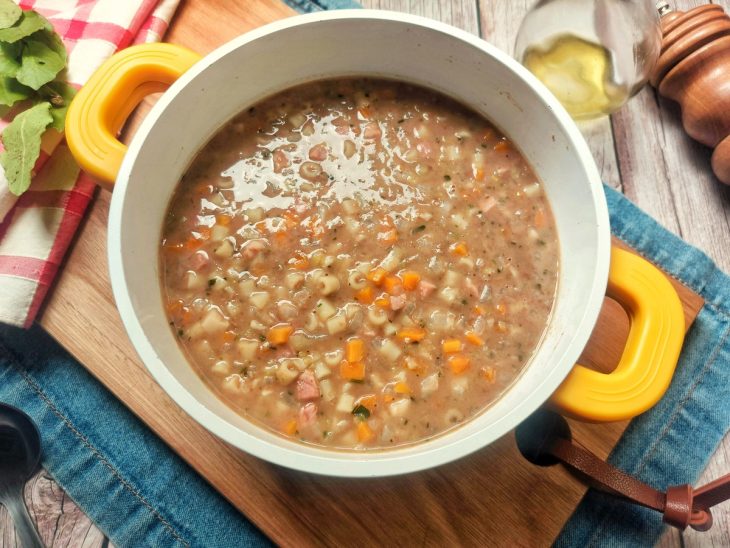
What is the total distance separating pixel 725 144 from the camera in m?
2.03

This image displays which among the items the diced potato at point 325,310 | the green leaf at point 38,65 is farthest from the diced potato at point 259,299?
the green leaf at point 38,65

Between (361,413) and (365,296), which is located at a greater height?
(365,296)

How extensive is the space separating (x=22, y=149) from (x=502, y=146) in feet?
3.90

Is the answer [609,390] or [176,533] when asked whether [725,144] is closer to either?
[609,390]

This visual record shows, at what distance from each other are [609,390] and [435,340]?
0.38m

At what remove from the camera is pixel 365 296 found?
1.56m

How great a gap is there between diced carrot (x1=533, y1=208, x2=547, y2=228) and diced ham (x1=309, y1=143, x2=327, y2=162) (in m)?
0.52

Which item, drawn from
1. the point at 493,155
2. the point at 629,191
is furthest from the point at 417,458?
the point at 629,191

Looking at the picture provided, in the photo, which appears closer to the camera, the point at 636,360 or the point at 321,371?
the point at 636,360

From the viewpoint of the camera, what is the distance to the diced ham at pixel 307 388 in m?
1.51

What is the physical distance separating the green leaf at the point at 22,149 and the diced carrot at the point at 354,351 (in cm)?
92

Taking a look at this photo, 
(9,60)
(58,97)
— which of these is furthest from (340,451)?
(9,60)

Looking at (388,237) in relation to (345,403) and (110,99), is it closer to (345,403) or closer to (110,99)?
(345,403)

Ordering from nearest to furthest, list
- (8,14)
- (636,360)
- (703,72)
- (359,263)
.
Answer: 1. (636,360)
2. (359,263)
3. (8,14)
4. (703,72)
